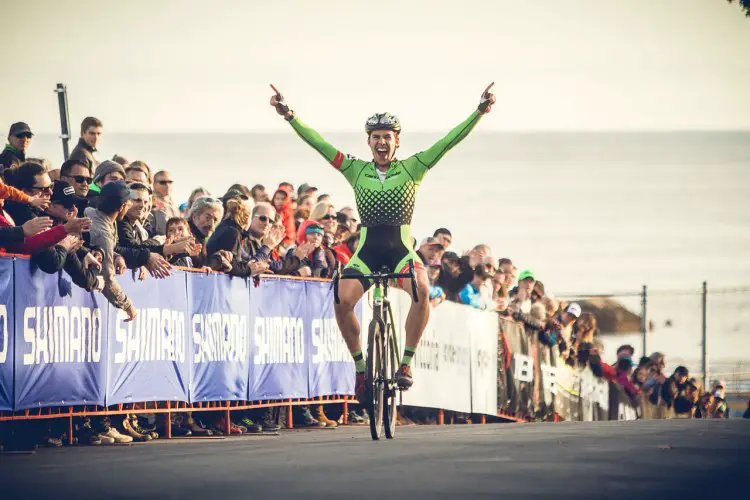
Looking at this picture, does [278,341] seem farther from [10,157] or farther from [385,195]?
[385,195]

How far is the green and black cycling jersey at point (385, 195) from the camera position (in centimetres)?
1300

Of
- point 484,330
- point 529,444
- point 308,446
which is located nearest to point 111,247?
point 308,446

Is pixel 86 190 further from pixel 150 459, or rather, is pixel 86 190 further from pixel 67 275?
pixel 150 459

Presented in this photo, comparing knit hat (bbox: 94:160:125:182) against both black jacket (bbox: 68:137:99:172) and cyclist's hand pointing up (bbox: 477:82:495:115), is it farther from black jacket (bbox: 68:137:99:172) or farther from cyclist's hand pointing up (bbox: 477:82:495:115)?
cyclist's hand pointing up (bbox: 477:82:495:115)

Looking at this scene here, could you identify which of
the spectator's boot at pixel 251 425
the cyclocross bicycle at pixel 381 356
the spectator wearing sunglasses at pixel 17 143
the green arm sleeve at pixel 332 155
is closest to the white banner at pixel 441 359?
the spectator's boot at pixel 251 425

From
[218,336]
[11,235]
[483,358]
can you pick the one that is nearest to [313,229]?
[218,336]

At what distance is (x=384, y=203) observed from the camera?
1314cm

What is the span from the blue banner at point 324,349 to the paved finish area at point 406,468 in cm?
431

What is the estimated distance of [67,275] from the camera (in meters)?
13.0

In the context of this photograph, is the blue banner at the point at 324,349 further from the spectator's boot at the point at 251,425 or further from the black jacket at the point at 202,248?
the black jacket at the point at 202,248

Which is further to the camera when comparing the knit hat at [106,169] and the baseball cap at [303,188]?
the baseball cap at [303,188]

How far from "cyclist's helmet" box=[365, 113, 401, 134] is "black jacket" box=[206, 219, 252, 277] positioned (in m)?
3.20

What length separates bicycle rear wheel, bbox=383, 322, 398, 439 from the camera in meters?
12.6

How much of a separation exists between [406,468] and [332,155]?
4688 mm
